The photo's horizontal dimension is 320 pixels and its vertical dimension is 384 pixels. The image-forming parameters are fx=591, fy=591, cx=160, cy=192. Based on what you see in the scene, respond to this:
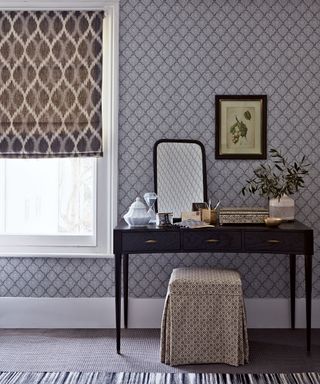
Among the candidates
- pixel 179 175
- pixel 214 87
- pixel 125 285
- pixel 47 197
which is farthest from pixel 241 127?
pixel 47 197

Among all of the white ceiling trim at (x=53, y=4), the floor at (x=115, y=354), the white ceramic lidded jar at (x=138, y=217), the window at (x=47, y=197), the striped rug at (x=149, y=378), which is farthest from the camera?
the window at (x=47, y=197)

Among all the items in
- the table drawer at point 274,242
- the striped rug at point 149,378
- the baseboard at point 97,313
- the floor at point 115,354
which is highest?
the table drawer at point 274,242

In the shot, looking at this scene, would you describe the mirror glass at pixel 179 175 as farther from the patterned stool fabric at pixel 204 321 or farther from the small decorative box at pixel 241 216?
the patterned stool fabric at pixel 204 321

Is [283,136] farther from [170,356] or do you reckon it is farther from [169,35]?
[170,356]

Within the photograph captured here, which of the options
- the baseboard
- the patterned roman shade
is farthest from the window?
the baseboard

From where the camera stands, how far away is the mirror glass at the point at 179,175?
13.5 ft

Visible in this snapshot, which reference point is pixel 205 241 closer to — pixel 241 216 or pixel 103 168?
pixel 241 216

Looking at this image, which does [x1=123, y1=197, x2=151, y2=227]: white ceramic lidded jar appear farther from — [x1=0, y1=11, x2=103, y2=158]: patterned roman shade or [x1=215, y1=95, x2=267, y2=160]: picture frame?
[x1=215, y1=95, x2=267, y2=160]: picture frame

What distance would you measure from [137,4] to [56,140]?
112cm

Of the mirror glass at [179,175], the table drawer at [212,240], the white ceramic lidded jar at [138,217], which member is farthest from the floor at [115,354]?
the mirror glass at [179,175]

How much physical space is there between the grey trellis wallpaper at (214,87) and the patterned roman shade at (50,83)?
0.23 meters

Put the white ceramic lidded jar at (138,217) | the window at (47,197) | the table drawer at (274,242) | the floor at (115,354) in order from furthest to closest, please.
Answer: the window at (47,197) → the white ceramic lidded jar at (138,217) → the table drawer at (274,242) → the floor at (115,354)

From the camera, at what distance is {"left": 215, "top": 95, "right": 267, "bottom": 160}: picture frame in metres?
4.18

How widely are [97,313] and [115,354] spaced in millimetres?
627
